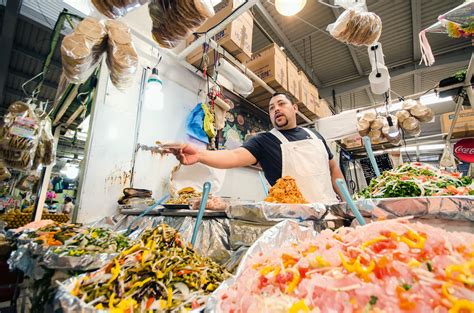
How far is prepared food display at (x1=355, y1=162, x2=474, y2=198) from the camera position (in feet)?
4.16

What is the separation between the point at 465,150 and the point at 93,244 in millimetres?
7124

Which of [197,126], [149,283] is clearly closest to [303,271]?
[149,283]

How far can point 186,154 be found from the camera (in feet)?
6.71

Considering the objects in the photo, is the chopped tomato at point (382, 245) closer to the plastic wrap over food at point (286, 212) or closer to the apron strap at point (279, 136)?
the plastic wrap over food at point (286, 212)

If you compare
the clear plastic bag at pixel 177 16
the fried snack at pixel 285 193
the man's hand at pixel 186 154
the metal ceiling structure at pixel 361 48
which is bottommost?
the fried snack at pixel 285 193

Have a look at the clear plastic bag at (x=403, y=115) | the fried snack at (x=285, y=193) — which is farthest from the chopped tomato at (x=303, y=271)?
the clear plastic bag at (x=403, y=115)

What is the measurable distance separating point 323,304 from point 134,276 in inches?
24.7

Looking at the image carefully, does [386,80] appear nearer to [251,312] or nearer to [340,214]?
[340,214]

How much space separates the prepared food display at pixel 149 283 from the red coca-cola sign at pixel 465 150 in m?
6.47

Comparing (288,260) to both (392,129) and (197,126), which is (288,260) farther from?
(392,129)

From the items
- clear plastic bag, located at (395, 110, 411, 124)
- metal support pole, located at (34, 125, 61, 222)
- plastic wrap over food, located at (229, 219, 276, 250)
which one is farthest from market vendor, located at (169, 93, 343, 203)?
metal support pole, located at (34, 125, 61, 222)

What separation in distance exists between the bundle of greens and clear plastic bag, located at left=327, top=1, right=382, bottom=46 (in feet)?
9.26

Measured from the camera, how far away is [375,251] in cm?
56

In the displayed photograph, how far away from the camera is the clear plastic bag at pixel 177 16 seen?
182cm
